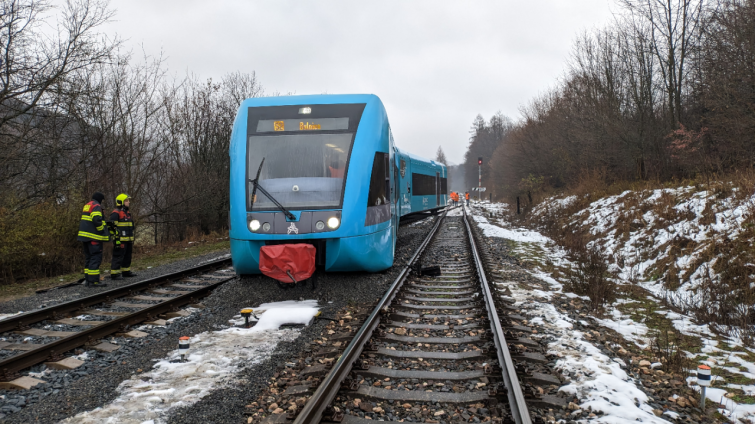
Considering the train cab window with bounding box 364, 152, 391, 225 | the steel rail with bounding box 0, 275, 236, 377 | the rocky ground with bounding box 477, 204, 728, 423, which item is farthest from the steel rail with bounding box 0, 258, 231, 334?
the rocky ground with bounding box 477, 204, 728, 423

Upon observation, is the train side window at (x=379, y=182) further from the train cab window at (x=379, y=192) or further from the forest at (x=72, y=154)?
the forest at (x=72, y=154)

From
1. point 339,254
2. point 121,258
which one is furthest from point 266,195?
point 121,258

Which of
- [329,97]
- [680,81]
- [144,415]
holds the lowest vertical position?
[144,415]

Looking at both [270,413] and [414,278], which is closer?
[270,413]

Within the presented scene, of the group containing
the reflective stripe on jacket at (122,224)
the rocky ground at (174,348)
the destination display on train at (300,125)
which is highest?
the destination display on train at (300,125)

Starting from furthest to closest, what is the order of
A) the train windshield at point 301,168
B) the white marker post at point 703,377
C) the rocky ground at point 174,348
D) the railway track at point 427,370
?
the train windshield at point 301,168 → the rocky ground at point 174,348 → the white marker post at point 703,377 → the railway track at point 427,370

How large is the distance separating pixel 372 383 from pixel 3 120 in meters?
13.6

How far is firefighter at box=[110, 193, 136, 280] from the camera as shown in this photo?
929 centimetres

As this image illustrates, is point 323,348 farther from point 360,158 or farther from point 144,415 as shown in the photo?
point 360,158

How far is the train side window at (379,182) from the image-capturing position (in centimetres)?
699

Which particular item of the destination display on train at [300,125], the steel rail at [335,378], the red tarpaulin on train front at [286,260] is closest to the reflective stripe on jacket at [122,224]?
the destination display on train at [300,125]

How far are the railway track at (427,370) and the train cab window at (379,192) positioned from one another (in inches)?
54.4

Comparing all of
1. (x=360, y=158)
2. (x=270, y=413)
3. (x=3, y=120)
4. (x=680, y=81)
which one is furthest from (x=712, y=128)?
(x=3, y=120)

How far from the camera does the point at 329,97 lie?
7.43 meters
